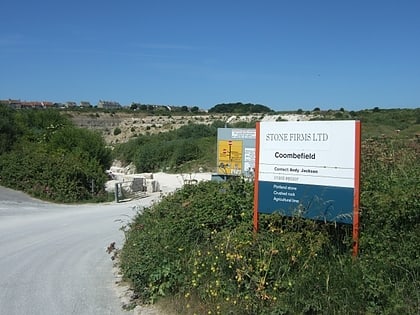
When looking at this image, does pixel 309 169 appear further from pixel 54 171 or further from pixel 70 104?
pixel 70 104

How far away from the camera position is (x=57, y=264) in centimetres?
1003

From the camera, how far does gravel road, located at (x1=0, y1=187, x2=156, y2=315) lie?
7203 mm

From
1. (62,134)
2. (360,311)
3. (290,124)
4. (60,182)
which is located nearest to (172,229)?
(290,124)

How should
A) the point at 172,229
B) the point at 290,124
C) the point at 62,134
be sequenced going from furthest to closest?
the point at 62,134, the point at 172,229, the point at 290,124

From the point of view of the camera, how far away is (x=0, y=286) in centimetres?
822

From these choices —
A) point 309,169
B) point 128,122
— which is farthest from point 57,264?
point 128,122

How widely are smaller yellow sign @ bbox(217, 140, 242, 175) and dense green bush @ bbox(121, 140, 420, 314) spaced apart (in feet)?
21.0

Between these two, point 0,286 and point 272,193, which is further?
point 0,286

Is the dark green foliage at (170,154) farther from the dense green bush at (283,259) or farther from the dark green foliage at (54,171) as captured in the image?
the dense green bush at (283,259)

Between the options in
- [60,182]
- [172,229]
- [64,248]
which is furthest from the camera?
[60,182]

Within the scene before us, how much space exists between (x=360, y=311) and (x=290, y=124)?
2.58 meters

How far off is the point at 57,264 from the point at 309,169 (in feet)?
18.8

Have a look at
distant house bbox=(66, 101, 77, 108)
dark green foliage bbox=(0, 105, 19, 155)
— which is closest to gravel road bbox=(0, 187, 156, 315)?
dark green foliage bbox=(0, 105, 19, 155)

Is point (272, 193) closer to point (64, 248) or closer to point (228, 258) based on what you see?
point (228, 258)
